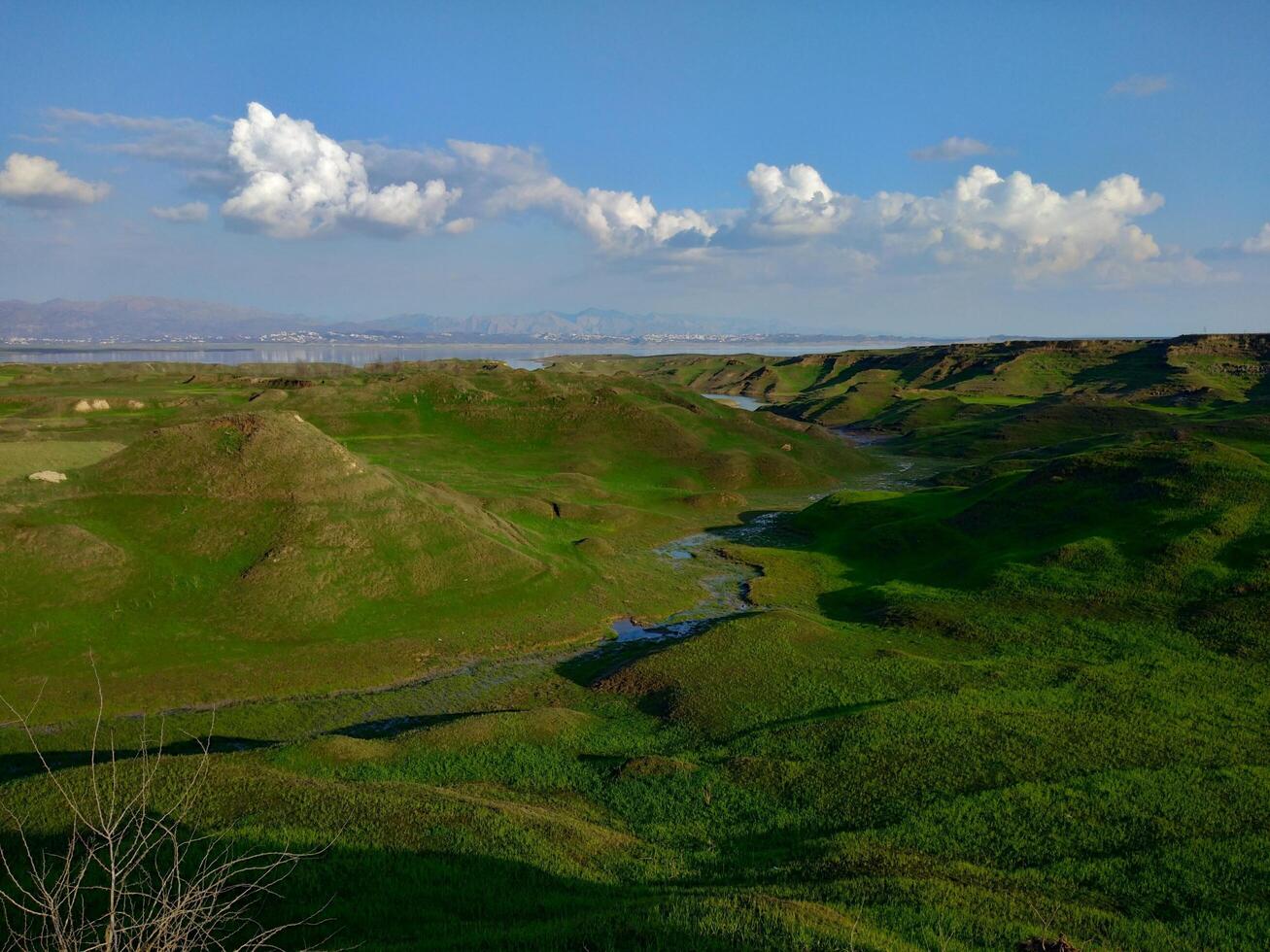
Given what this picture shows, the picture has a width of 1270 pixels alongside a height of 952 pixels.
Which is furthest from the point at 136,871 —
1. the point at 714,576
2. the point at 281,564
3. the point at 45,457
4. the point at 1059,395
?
the point at 1059,395

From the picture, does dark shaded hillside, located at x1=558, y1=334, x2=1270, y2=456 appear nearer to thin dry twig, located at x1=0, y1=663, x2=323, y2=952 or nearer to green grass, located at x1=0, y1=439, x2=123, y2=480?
green grass, located at x1=0, y1=439, x2=123, y2=480

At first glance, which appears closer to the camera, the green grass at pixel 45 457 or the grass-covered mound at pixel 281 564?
the grass-covered mound at pixel 281 564

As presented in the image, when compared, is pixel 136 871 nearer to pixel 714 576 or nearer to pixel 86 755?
pixel 86 755

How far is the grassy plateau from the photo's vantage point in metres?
17.7

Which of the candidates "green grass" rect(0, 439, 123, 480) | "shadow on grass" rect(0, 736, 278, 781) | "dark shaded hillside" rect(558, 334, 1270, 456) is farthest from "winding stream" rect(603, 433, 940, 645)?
"green grass" rect(0, 439, 123, 480)

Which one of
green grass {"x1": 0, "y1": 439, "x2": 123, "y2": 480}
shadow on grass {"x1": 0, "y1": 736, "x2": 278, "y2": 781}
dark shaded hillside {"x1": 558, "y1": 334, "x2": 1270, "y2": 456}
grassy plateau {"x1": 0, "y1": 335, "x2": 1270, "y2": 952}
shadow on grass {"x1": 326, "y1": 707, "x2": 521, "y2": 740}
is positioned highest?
dark shaded hillside {"x1": 558, "y1": 334, "x2": 1270, "y2": 456}

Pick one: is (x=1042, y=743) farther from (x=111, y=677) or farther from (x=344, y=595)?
(x=111, y=677)

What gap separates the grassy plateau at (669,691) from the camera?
17656mm

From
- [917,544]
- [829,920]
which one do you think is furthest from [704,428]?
[829,920]

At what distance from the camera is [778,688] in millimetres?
33469

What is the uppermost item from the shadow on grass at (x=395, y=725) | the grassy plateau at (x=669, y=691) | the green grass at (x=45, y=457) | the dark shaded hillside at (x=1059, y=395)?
the dark shaded hillside at (x=1059, y=395)

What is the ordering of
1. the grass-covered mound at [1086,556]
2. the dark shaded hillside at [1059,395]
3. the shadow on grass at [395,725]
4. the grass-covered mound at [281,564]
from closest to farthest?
the shadow on grass at [395,725] → the grass-covered mound at [281,564] → the grass-covered mound at [1086,556] → the dark shaded hillside at [1059,395]

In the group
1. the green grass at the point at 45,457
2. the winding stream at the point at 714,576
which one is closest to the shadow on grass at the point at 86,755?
the winding stream at the point at 714,576

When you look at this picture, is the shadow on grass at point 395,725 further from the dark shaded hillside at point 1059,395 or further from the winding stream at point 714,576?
the dark shaded hillside at point 1059,395
